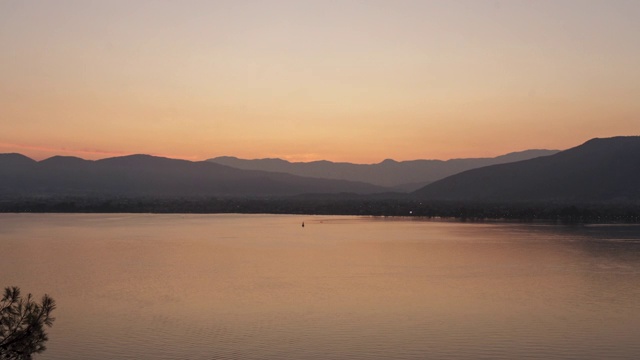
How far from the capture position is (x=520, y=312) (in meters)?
30.9

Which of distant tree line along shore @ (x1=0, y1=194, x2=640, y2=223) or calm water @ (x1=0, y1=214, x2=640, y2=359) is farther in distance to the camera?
distant tree line along shore @ (x1=0, y1=194, x2=640, y2=223)

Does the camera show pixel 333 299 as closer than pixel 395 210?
Yes

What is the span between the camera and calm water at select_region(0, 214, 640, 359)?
24.3 meters

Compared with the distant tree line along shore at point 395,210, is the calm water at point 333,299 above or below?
below

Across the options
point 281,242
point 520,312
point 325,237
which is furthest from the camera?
point 325,237

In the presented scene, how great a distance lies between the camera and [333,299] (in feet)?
111

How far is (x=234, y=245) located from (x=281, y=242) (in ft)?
19.4

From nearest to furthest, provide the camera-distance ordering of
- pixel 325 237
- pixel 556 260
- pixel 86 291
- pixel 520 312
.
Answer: pixel 520 312 < pixel 86 291 < pixel 556 260 < pixel 325 237

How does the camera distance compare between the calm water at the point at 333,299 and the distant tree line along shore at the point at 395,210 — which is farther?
the distant tree line along shore at the point at 395,210

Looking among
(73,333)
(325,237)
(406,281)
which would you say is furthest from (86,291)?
(325,237)

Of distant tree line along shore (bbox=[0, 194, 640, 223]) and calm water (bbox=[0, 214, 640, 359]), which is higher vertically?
distant tree line along shore (bbox=[0, 194, 640, 223])

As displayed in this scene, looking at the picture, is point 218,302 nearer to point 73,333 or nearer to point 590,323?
point 73,333

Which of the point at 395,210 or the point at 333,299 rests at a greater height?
the point at 395,210

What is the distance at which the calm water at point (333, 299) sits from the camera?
2433cm
